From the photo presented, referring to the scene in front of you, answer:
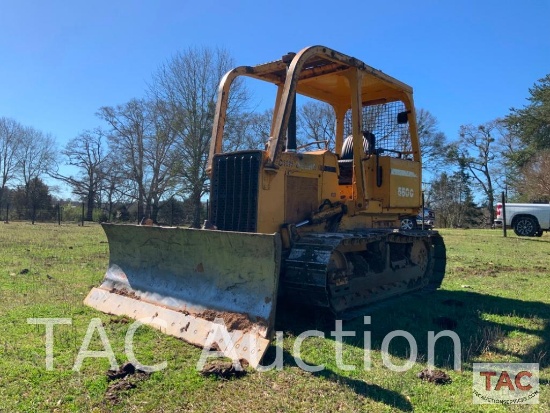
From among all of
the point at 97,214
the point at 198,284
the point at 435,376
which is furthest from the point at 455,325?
the point at 97,214

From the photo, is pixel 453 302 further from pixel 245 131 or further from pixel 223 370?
pixel 245 131

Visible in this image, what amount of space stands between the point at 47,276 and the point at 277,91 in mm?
5010

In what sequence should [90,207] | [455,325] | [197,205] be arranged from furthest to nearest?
[90,207] < [197,205] < [455,325]

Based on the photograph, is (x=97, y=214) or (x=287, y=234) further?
(x=97, y=214)

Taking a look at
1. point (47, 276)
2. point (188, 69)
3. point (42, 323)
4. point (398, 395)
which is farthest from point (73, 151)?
point (398, 395)

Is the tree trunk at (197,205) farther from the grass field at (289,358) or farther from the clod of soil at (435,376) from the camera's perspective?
the clod of soil at (435,376)

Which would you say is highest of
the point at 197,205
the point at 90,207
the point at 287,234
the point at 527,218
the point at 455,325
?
the point at 90,207

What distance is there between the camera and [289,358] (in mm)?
4332

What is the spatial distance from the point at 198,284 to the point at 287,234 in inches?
47.8

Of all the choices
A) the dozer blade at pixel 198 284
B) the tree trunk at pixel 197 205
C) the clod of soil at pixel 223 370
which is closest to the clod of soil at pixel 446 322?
the dozer blade at pixel 198 284

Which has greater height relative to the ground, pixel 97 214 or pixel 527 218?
pixel 97 214

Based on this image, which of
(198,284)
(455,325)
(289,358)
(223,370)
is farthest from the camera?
(455,325)

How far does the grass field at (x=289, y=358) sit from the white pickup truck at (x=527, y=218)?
14180 millimetres

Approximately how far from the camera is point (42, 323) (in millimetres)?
5312
